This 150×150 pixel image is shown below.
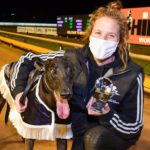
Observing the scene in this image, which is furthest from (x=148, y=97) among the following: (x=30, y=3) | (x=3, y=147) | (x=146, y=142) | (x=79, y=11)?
(x=30, y=3)

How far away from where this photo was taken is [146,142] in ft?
13.1

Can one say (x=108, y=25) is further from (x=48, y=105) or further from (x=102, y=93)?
(x=48, y=105)

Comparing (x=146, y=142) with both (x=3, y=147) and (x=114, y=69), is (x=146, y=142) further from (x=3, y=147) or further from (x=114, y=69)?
(x=114, y=69)

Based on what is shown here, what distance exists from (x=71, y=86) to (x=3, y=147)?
172 cm

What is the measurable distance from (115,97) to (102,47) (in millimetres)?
321

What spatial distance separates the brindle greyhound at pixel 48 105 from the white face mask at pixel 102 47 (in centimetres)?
18

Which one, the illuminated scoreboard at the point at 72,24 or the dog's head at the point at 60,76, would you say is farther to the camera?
the illuminated scoreboard at the point at 72,24

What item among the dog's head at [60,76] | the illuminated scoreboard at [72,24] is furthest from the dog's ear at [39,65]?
the illuminated scoreboard at [72,24]

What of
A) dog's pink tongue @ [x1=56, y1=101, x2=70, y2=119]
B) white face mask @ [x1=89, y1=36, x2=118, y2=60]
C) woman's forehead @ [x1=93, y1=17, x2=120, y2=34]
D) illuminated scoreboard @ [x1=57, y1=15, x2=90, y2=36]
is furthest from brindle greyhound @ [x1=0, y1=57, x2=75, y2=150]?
illuminated scoreboard @ [x1=57, y1=15, x2=90, y2=36]

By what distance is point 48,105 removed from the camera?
8.50 ft

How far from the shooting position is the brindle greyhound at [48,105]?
93.7 inches

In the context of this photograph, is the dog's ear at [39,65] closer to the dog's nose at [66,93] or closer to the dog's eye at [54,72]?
the dog's eye at [54,72]

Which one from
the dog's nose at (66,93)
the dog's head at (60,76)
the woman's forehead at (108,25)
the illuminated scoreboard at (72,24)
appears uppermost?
the woman's forehead at (108,25)

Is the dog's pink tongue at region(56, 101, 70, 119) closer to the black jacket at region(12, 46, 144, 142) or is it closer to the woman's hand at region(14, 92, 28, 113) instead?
the black jacket at region(12, 46, 144, 142)
